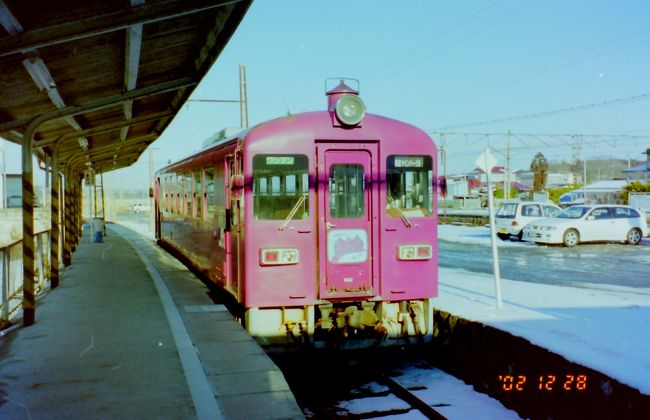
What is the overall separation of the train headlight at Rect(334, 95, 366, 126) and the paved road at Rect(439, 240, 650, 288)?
24.5ft

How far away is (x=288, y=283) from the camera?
23.6 feet

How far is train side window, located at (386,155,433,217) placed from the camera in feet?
24.9

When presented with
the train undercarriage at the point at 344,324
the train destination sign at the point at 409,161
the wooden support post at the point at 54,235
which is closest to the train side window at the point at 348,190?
the train destination sign at the point at 409,161

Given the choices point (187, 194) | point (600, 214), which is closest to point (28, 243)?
point (187, 194)

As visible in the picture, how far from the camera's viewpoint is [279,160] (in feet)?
23.7

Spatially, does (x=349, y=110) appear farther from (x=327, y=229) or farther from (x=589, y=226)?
(x=589, y=226)

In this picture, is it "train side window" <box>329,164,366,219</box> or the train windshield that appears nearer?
the train windshield

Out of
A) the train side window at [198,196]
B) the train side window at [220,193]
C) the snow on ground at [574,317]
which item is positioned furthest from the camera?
the train side window at [198,196]

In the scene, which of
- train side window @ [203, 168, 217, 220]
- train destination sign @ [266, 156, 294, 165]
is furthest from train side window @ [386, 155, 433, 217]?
train side window @ [203, 168, 217, 220]

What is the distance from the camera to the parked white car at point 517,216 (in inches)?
911

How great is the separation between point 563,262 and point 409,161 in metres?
10.9

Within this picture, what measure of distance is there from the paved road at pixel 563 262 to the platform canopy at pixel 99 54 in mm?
8985

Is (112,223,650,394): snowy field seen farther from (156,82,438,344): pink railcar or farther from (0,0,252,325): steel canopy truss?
(0,0,252,325): steel canopy truss

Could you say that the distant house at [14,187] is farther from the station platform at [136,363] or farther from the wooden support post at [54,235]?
the station platform at [136,363]
